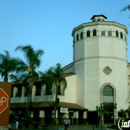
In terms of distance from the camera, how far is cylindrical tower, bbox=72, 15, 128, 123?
142 feet

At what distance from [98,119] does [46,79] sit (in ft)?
44.3

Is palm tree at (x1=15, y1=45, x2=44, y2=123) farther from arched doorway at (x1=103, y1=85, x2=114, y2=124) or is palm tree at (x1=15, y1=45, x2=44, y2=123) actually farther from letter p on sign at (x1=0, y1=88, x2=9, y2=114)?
letter p on sign at (x1=0, y1=88, x2=9, y2=114)

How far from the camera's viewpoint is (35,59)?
104ft

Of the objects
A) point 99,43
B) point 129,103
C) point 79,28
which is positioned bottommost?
point 129,103

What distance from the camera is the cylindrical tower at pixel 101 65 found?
4338 centimetres

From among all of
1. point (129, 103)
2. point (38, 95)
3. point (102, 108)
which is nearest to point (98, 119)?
point (102, 108)

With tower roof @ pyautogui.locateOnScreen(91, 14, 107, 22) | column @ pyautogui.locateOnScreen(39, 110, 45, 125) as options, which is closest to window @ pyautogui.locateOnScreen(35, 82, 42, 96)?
column @ pyautogui.locateOnScreen(39, 110, 45, 125)

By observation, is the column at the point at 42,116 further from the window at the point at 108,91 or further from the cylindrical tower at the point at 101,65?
the window at the point at 108,91

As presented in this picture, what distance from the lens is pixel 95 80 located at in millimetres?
43625

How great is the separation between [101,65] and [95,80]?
10.6 feet

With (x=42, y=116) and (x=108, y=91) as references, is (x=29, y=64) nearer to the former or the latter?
(x=42, y=116)

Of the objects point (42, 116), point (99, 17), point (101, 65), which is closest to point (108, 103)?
point (101, 65)

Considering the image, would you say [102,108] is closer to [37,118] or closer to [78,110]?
[78,110]

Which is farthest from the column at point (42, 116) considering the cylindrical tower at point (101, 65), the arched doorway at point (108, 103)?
the arched doorway at point (108, 103)
